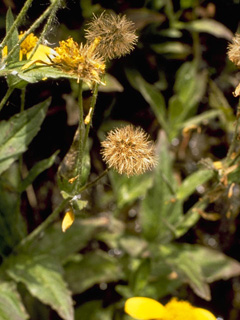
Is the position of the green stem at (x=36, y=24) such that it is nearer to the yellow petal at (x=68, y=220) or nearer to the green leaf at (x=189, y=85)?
the yellow petal at (x=68, y=220)

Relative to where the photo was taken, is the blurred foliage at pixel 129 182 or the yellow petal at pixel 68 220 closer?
the yellow petal at pixel 68 220

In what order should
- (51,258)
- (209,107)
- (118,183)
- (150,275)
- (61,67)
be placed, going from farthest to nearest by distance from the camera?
(209,107) → (118,183) → (150,275) → (51,258) → (61,67)

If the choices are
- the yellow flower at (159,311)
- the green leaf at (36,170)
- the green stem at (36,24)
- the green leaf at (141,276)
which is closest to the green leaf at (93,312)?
the green leaf at (141,276)

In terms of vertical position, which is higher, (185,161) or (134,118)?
(134,118)

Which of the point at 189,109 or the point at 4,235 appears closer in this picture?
the point at 4,235

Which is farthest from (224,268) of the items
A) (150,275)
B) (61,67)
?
(61,67)

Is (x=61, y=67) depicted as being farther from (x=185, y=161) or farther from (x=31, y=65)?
(x=185, y=161)

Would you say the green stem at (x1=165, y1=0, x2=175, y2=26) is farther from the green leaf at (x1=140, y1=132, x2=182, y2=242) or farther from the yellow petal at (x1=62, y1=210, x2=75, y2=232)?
the yellow petal at (x1=62, y1=210, x2=75, y2=232)
